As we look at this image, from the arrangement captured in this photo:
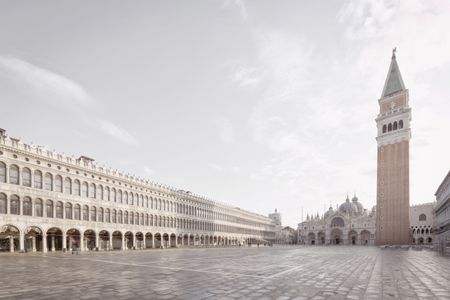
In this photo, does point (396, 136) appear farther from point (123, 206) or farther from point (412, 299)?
point (412, 299)

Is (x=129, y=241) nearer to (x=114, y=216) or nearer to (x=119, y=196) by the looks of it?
(x=114, y=216)

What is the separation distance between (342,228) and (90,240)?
8439 centimetres

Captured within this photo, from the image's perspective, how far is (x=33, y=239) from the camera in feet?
119

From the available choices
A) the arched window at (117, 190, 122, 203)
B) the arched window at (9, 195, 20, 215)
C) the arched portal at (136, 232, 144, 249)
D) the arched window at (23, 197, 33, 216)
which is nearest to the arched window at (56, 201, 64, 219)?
the arched window at (23, 197, 33, 216)

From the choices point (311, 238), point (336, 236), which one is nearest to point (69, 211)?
point (336, 236)

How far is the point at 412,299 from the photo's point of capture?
923cm

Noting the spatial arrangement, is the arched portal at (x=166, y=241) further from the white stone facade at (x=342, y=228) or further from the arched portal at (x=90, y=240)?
the white stone facade at (x=342, y=228)

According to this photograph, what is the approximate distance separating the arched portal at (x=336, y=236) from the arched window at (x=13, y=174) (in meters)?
96.3

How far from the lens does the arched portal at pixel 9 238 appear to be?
32.4m

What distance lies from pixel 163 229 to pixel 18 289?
49.6 meters

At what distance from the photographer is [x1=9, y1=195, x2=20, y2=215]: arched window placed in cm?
3303

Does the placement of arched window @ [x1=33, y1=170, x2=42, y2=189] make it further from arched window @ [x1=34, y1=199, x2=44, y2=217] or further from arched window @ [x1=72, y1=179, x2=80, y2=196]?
arched window @ [x1=72, y1=179, x2=80, y2=196]

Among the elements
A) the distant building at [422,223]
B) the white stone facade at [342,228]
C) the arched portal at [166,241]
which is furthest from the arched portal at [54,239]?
the distant building at [422,223]

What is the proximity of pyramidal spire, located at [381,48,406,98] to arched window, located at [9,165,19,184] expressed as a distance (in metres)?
75.0
